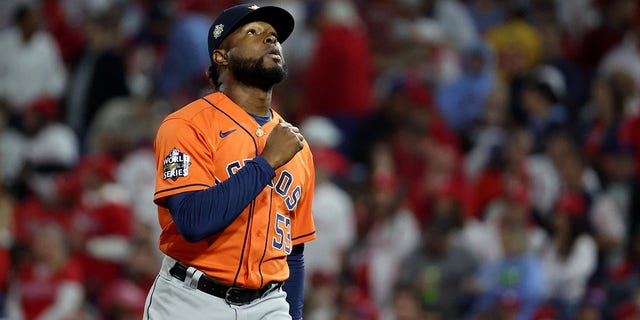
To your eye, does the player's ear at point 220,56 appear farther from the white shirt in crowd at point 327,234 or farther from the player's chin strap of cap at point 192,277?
the white shirt in crowd at point 327,234

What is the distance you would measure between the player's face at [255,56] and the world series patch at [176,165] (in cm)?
39

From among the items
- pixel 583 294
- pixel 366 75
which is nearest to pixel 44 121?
pixel 366 75

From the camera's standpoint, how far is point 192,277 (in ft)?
12.6

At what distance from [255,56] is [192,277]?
0.75m

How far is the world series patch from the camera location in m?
3.71

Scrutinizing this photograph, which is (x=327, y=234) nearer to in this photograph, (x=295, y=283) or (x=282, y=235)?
(x=295, y=283)

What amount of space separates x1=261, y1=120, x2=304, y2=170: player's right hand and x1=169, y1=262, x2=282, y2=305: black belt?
428 mm

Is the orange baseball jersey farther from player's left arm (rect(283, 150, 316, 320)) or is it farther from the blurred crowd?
the blurred crowd

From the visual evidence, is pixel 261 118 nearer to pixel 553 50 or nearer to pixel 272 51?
pixel 272 51

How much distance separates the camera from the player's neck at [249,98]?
13.2ft

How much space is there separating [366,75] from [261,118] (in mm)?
6810

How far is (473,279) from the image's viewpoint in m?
8.11

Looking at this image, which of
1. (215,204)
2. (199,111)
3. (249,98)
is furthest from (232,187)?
(249,98)

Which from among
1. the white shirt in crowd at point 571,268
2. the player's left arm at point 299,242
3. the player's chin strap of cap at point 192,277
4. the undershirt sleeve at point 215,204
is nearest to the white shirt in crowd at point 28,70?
the white shirt in crowd at point 571,268
